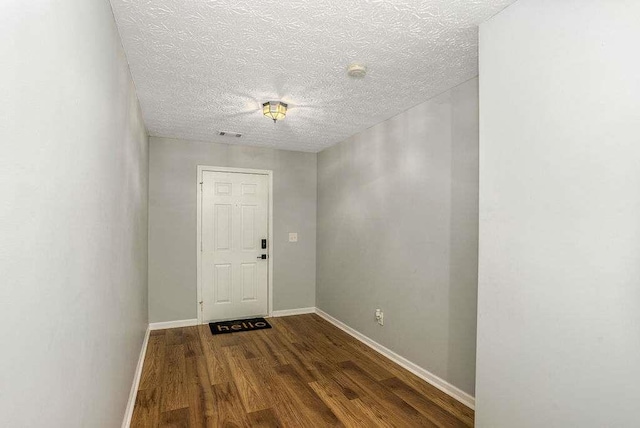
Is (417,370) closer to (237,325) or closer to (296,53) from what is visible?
(237,325)

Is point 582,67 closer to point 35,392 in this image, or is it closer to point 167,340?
point 35,392

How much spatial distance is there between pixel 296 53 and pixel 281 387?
2569mm

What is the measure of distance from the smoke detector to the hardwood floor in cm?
243

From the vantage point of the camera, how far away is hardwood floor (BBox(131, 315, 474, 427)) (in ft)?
7.66

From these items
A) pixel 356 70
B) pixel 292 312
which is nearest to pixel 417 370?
pixel 292 312

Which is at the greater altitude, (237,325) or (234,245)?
(234,245)

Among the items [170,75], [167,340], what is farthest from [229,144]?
[167,340]

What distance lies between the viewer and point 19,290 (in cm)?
70

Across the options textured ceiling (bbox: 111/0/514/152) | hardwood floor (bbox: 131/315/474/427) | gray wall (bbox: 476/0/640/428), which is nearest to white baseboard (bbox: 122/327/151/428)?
hardwood floor (bbox: 131/315/474/427)

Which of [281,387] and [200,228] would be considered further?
[200,228]

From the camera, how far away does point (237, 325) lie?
4.37 meters

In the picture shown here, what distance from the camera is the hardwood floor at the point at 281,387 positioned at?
7.66 ft

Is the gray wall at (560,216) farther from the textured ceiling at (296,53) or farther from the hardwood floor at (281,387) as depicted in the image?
the hardwood floor at (281,387)

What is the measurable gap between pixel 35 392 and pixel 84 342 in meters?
0.47
